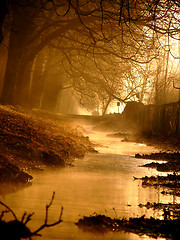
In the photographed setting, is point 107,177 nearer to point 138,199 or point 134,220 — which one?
point 138,199

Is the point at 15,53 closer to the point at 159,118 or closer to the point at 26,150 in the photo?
the point at 159,118

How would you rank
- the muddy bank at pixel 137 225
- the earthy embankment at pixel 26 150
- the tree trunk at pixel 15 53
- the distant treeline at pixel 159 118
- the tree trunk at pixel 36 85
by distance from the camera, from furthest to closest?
the tree trunk at pixel 36 85
the tree trunk at pixel 15 53
the distant treeline at pixel 159 118
the earthy embankment at pixel 26 150
the muddy bank at pixel 137 225

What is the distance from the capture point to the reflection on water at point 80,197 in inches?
119

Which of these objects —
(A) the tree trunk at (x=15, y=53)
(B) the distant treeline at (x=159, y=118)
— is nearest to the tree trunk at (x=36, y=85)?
(A) the tree trunk at (x=15, y=53)

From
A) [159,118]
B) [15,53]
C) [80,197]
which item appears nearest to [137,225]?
[80,197]

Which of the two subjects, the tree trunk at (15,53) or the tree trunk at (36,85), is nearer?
the tree trunk at (15,53)

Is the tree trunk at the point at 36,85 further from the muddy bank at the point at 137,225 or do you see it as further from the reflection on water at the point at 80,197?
the muddy bank at the point at 137,225

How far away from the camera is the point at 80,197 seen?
439cm

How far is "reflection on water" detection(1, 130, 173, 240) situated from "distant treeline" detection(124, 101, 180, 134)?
793 centimetres

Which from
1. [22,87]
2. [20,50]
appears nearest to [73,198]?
[20,50]

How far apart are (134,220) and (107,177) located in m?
2.92

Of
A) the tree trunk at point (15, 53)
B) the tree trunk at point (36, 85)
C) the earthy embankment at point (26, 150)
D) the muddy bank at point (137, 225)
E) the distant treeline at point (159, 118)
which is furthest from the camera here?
the tree trunk at point (36, 85)

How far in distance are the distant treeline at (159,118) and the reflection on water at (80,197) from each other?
26.0 feet

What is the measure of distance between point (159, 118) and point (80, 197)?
42.5 ft
